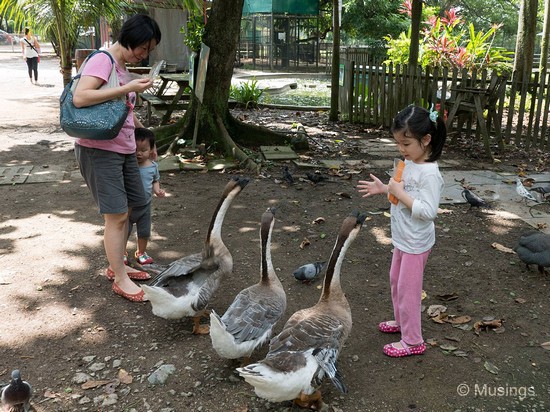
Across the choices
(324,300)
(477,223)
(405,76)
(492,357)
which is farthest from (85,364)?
(405,76)

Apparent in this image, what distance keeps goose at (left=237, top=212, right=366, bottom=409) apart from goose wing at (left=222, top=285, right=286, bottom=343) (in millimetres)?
177

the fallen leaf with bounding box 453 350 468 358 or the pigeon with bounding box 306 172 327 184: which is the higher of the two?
the pigeon with bounding box 306 172 327 184

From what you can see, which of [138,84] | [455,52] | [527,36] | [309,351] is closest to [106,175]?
[138,84]

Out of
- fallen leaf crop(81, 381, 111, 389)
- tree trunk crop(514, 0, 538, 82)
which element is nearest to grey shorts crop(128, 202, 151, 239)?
fallen leaf crop(81, 381, 111, 389)

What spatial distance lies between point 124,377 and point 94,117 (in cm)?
176

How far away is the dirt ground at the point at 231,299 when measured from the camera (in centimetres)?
310

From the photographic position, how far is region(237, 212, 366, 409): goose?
8.52 feet

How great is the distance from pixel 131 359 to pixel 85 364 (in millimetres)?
300

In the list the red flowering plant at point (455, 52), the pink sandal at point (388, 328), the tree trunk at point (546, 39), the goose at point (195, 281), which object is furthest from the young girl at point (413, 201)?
the tree trunk at point (546, 39)

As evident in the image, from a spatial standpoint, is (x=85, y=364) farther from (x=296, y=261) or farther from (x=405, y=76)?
(x=405, y=76)

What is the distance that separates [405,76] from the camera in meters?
10.3

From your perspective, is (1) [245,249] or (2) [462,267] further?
(1) [245,249]

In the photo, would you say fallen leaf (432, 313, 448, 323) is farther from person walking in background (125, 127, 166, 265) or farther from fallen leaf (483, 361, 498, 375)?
person walking in background (125, 127, 166, 265)

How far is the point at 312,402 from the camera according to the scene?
2.95 meters
